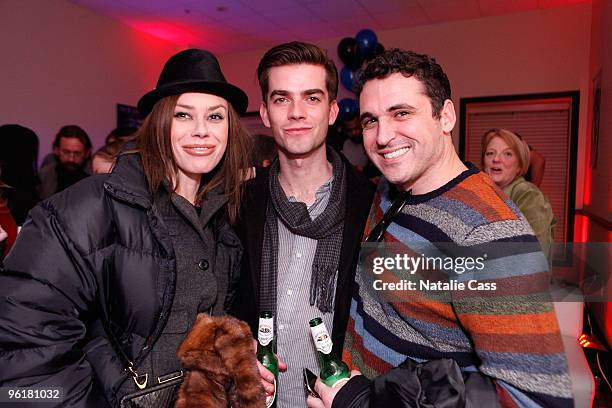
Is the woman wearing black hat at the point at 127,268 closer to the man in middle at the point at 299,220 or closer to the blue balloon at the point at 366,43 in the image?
the man in middle at the point at 299,220

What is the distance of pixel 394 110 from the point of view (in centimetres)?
133

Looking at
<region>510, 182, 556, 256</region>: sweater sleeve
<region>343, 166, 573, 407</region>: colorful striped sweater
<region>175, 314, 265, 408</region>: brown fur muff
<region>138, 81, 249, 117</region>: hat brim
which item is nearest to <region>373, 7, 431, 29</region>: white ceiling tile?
<region>510, 182, 556, 256</region>: sweater sleeve

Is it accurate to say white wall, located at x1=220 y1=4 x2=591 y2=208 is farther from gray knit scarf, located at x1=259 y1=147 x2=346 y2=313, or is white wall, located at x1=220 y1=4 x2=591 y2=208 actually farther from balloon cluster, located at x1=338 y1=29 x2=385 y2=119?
gray knit scarf, located at x1=259 y1=147 x2=346 y2=313

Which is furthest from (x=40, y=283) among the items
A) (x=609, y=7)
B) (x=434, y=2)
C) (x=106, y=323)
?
(x=434, y=2)

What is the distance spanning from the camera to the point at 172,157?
1618 mm

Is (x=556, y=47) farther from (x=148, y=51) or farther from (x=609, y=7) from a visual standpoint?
(x=148, y=51)

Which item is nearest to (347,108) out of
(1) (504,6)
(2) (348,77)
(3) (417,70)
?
(2) (348,77)

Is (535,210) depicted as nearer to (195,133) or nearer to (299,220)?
(299,220)

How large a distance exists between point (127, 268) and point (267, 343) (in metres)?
0.49

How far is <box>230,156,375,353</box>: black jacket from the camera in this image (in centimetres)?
166

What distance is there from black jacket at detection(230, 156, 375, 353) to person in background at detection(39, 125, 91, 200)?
299 cm

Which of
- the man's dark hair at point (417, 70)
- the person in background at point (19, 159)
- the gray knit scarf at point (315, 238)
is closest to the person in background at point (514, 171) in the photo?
the gray knit scarf at point (315, 238)

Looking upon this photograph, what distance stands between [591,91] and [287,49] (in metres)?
5.39

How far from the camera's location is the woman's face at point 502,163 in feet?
Result: 11.5
